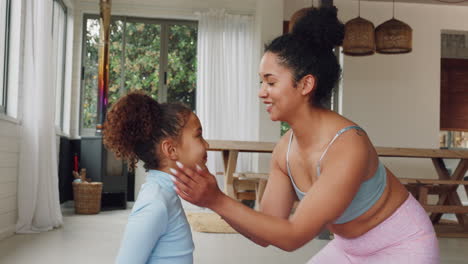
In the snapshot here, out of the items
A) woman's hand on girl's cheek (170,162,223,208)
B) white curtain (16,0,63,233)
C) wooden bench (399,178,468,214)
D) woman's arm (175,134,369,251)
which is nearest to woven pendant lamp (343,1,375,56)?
wooden bench (399,178,468,214)

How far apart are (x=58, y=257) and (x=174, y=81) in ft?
14.1

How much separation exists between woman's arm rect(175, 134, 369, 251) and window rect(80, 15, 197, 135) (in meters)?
5.92

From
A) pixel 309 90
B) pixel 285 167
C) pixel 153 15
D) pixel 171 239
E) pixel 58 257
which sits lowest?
pixel 58 257

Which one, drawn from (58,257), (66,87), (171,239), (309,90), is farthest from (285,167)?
(66,87)

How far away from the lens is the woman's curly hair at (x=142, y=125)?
4.55 feet

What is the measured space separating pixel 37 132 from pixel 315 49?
3488 mm

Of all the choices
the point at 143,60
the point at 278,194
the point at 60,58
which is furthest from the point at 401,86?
the point at 278,194

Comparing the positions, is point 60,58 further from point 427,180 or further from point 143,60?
point 427,180

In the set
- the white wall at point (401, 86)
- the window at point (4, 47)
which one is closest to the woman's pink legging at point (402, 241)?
the window at point (4, 47)

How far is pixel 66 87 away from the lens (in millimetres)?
6789

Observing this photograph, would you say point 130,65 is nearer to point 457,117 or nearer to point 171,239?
point 457,117

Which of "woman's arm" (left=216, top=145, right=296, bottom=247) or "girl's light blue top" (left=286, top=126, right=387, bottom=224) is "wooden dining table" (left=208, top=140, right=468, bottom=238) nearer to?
"woman's arm" (left=216, top=145, right=296, bottom=247)

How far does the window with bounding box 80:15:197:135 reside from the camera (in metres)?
6.96

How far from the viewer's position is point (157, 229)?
1244 millimetres
